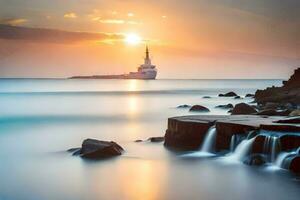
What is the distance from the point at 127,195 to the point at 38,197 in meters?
0.55

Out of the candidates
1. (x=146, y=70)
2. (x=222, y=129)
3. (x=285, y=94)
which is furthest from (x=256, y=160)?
(x=146, y=70)

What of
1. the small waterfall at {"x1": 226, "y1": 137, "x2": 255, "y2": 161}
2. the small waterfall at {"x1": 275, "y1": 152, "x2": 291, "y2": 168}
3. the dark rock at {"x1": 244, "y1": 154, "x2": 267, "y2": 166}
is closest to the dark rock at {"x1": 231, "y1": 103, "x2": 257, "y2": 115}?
the small waterfall at {"x1": 226, "y1": 137, "x2": 255, "y2": 161}

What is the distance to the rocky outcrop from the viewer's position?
7.93 metres

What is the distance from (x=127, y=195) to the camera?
120 inches

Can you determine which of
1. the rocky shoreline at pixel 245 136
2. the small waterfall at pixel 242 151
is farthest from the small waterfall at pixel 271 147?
the small waterfall at pixel 242 151

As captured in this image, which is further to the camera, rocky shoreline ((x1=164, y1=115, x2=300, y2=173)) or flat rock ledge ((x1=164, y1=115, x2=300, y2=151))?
flat rock ledge ((x1=164, y1=115, x2=300, y2=151))

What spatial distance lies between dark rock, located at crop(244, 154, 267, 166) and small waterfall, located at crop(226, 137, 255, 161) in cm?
7

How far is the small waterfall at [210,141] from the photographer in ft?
13.7

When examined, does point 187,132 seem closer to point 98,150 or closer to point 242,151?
point 242,151

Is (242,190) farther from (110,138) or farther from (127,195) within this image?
(110,138)

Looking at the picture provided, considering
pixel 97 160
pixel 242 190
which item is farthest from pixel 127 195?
pixel 97 160

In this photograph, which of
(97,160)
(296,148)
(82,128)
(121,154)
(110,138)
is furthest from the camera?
(82,128)

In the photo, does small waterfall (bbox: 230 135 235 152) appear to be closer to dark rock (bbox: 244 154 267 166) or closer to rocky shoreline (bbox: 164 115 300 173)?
rocky shoreline (bbox: 164 115 300 173)

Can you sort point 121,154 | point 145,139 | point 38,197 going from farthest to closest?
point 145,139 < point 121,154 < point 38,197
